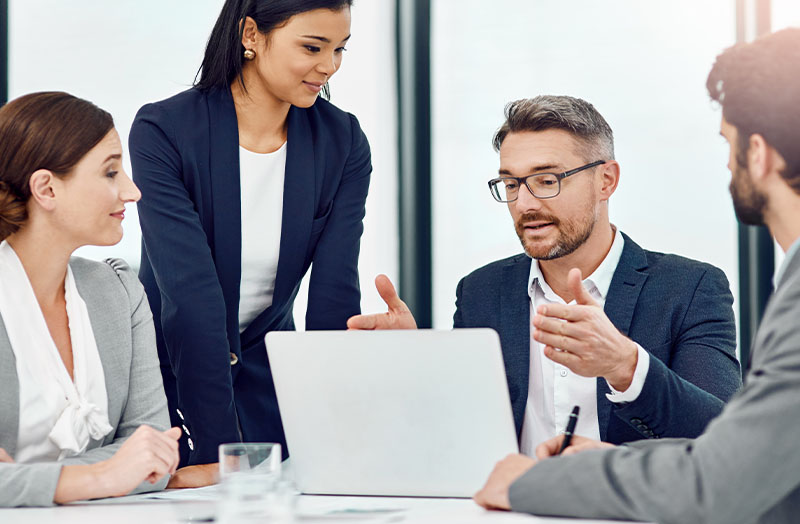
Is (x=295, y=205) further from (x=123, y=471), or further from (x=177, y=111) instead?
(x=123, y=471)

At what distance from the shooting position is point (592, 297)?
189cm

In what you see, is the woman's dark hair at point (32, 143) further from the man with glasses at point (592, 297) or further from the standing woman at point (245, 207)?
the man with glasses at point (592, 297)

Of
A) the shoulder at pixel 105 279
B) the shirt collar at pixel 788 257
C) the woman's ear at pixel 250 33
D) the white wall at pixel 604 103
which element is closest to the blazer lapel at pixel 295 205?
the woman's ear at pixel 250 33

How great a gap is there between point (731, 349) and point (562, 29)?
2.28 meters

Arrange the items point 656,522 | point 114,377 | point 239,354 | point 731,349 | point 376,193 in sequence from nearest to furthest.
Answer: point 656,522 < point 114,377 < point 731,349 < point 239,354 < point 376,193

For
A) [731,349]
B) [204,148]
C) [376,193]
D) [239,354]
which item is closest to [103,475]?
[239,354]

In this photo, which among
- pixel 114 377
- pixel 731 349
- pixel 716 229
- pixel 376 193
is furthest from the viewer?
pixel 376 193

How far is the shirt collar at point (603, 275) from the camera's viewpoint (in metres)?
2.25

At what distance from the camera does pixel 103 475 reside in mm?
1576

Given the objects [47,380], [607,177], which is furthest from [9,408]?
[607,177]

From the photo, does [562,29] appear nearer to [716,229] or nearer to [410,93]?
[410,93]

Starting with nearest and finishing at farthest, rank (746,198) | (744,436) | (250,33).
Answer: (744,436), (746,198), (250,33)

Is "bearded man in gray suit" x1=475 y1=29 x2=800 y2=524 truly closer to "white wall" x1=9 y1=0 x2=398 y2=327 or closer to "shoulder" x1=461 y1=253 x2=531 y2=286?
"shoulder" x1=461 y1=253 x2=531 y2=286

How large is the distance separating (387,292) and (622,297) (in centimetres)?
61
